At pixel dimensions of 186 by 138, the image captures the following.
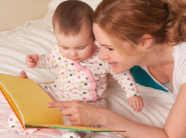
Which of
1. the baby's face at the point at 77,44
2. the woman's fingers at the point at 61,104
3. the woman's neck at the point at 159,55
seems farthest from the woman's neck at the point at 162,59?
the woman's fingers at the point at 61,104

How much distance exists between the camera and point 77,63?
868 mm

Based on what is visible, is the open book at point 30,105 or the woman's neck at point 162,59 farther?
the woman's neck at point 162,59

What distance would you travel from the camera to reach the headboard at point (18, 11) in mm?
1682

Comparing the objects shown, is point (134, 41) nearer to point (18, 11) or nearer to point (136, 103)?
point (136, 103)

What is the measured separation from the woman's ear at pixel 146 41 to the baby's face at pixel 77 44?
0.71 ft

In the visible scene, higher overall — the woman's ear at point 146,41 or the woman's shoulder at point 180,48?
the woman's ear at point 146,41

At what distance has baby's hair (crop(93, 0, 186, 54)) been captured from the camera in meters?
0.68

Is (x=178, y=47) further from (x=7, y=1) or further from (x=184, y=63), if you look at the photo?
(x=7, y=1)

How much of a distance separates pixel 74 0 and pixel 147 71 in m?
0.58

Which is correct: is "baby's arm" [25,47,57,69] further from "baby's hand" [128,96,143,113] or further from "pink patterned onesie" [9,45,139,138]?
"baby's hand" [128,96,143,113]

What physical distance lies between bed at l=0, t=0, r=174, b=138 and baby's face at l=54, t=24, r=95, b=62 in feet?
1.06

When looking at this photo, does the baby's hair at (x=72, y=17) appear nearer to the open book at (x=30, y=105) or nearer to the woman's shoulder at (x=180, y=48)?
the open book at (x=30, y=105)

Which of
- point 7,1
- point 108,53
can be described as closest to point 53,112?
point 108,53

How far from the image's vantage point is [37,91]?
2.54ft
